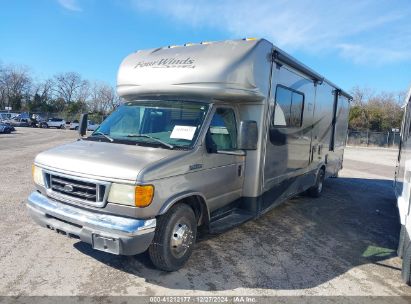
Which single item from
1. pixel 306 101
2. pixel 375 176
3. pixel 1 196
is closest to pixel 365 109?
pixel 375 176

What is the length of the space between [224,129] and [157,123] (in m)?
0.98

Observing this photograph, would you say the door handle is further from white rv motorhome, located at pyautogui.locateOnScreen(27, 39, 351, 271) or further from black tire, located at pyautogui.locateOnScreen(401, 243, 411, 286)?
black tire, located at pyautogui.locateOnScreen(401, 243, 411, 286)

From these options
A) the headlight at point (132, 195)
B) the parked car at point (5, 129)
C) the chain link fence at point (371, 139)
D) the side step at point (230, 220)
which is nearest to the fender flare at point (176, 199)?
the headlight at point (132, 195)

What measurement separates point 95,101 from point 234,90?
86.7 meters

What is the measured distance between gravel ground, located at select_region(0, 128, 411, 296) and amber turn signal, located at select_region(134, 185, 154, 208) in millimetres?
1044

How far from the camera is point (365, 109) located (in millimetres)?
49625

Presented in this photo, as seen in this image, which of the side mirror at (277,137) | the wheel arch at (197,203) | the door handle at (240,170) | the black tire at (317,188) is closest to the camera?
the wheel arch at (197,203)

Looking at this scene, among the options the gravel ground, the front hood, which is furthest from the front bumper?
the gravel ground

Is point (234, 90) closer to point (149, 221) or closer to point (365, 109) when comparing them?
point (149, 221)

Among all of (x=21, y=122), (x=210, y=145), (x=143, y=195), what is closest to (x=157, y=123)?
(x=210, y=145)

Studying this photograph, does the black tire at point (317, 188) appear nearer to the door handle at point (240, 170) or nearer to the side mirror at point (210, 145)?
the door handle at point (240, 170)

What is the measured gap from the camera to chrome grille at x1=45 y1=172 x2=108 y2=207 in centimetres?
388

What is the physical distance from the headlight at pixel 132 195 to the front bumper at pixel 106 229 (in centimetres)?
19

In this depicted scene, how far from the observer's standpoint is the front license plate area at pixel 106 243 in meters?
3.71
